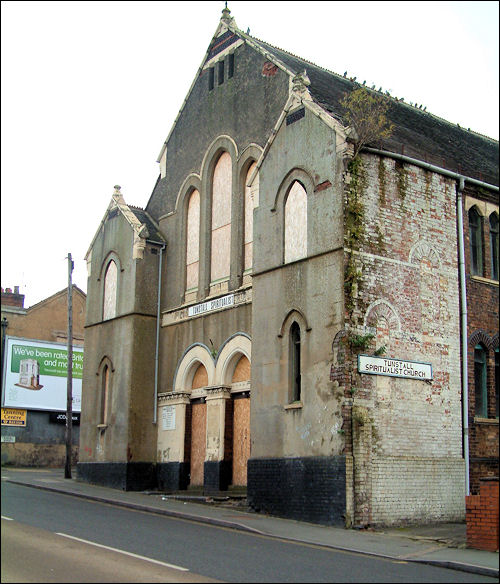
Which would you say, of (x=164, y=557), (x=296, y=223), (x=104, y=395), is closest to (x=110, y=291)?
(x=104, y=395)

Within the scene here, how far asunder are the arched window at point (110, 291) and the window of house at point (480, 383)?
38.9ft

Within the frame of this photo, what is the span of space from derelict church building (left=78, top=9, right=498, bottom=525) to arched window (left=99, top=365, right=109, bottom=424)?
0.39ft

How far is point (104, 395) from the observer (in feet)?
88.2

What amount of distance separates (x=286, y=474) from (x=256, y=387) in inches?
93.3

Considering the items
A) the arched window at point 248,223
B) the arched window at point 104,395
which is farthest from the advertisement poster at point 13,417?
the arched window at point 248,223

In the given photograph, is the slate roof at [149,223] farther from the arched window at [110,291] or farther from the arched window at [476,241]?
the arched window at [476,241]

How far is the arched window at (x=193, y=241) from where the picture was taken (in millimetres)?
24938

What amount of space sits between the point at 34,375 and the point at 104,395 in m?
16.3

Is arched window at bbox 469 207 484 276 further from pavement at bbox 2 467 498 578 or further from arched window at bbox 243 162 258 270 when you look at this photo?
pavement at bbox 2 467 498 578

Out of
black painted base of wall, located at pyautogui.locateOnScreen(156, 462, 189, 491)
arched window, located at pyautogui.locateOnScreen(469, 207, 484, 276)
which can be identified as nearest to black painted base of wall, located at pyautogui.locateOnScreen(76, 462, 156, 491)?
black painted base of wall, located at pyautogui.locateOnScreen(156, 462, 189, 491)

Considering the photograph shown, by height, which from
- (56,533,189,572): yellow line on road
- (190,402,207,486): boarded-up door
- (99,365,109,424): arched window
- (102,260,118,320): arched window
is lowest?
(56,533,189,572): yellow line on road

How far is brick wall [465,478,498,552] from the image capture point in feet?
45.3

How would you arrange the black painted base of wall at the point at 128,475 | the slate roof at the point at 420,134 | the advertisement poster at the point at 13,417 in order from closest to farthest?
the slate roof at the point at 420,134, the black painted base of wall at the point at 128,475, the advertisement poster at the point at 13,417

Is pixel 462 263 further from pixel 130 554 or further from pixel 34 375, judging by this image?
pixel 34 375
